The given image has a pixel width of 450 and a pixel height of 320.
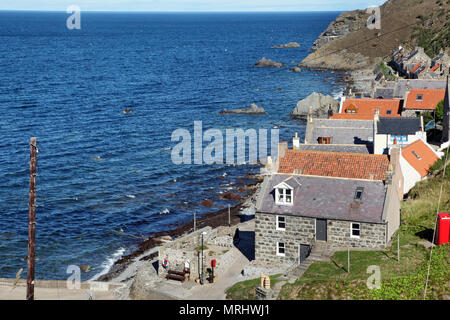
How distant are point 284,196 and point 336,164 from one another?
4.86 meters

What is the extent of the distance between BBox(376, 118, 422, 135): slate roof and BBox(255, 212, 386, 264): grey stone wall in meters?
20.0

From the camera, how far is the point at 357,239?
133ft

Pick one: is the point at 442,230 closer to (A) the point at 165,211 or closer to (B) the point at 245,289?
(B) the point at 245,289

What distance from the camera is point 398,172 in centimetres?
4678

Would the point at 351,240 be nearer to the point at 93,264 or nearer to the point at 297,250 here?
the point at 297,250

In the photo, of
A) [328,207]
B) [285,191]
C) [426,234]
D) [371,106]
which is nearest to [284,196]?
[285,191]

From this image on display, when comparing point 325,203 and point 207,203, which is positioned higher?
point 325,203

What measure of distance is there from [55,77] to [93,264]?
12992cm

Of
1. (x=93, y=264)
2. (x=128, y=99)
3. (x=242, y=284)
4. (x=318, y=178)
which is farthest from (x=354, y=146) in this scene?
(x=128, y=99)

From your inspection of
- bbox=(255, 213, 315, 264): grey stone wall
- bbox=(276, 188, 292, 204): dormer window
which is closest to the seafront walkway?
bbox=(255, 213, 315, 264): grey stone wall

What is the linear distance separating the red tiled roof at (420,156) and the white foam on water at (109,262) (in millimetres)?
27352

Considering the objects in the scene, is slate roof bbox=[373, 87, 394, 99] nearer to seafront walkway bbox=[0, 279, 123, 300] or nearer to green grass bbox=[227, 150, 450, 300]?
green grass bbox=[227, 150, 450, 300]

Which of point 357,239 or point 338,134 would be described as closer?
point 357,239

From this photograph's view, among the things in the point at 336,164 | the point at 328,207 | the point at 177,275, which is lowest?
the point at 177,275
